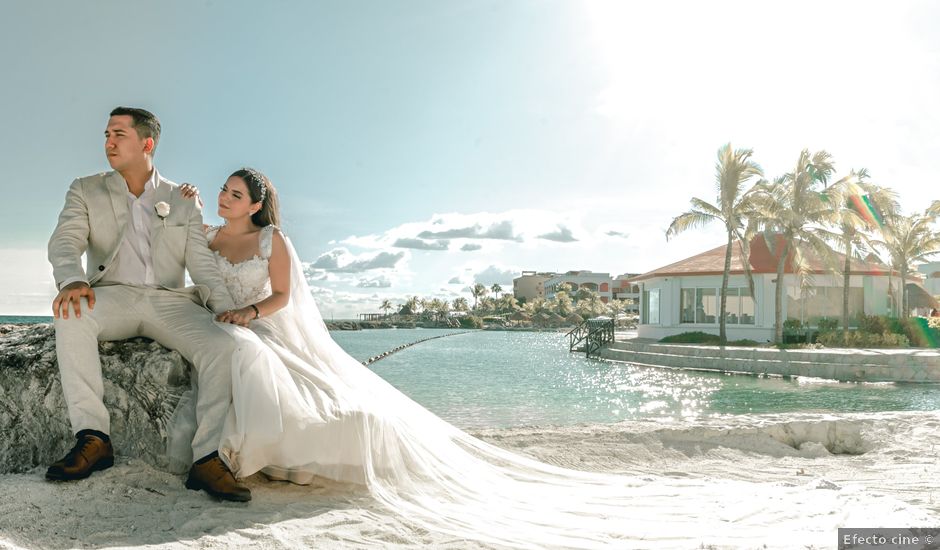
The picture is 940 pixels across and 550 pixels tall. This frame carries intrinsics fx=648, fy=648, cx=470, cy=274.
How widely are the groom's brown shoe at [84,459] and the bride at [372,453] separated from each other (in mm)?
334

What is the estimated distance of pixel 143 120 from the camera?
403 centimetres

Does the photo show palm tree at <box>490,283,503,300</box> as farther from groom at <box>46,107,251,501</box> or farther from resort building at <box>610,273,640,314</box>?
groom at <box>46,107,251,501</box>

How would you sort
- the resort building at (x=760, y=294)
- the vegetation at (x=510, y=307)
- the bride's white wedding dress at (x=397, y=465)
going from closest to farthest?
the bride's white wedding dress at (x=397, y=465)
the resort building at (x=760, y=294)
the vegetation at (x=510, y=307)

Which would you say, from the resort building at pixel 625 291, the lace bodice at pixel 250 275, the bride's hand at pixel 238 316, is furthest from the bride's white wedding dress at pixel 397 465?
the resort building at pixel 625 291

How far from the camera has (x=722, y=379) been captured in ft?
69.3

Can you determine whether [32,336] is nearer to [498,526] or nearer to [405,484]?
[405,484]

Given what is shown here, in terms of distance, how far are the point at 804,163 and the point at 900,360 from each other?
33.8ft

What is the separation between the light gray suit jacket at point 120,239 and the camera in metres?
3.83

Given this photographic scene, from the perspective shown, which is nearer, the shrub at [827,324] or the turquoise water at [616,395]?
the turquoise water at [616,395]

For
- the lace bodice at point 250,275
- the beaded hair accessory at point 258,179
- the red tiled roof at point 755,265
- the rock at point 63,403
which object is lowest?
the rock at point 63,403

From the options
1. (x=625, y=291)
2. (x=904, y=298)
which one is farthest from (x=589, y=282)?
(x=904, y=298)

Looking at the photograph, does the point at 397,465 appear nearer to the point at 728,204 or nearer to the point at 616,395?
the point at 616,395

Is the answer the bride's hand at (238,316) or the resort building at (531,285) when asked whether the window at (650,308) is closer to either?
the bride's hand at (238,316)

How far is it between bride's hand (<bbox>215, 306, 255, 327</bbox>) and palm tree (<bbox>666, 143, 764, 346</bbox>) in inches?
1054
